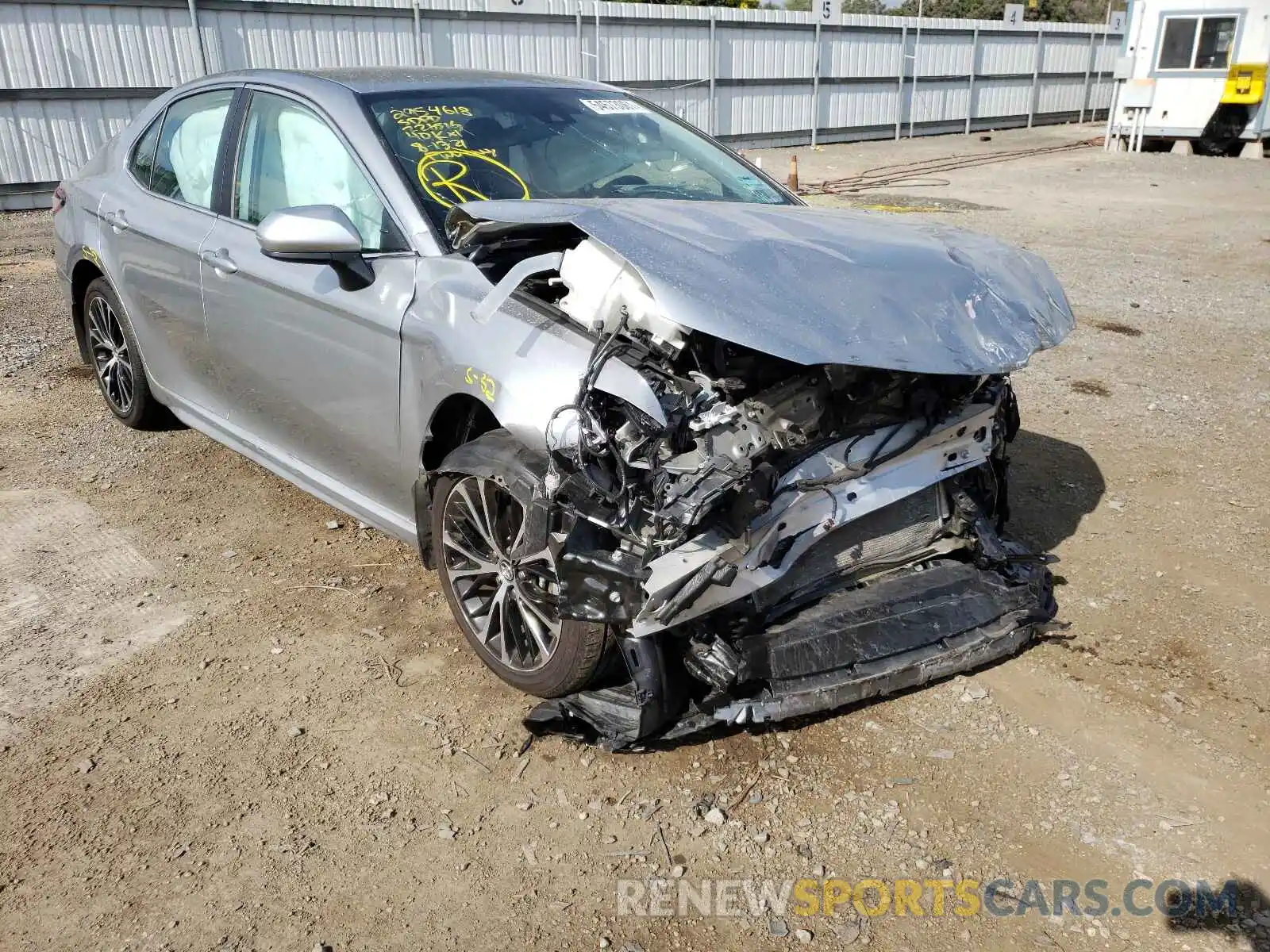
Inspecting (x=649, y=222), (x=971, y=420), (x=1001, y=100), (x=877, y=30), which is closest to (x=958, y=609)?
(x=971, y=420)

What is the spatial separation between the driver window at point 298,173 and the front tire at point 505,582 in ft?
3.05

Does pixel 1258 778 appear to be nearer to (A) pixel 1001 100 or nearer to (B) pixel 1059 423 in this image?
(B) pixel 1059 423

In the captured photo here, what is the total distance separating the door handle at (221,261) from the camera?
4070 mm

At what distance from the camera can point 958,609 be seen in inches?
131

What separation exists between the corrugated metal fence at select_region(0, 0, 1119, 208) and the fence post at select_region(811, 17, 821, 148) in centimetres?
4

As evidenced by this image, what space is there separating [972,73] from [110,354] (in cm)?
2531

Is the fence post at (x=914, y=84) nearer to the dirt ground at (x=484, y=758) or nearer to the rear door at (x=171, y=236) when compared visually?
the dirt ground at (x=484, y=758)

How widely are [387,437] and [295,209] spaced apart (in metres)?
0.81

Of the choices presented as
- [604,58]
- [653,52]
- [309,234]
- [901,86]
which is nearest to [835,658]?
[309,234]

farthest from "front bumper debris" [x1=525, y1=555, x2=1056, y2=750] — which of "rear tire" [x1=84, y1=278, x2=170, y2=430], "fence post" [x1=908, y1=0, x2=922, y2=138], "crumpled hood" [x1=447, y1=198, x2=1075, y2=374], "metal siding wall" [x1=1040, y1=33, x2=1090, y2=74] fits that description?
"metal siding wall" [x1=1040, y1=33, x2=1090, y2=74]

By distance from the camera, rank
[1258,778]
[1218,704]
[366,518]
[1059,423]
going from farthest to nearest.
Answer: [1059,423] → [366,518] → [1218,704] → [1258,778]

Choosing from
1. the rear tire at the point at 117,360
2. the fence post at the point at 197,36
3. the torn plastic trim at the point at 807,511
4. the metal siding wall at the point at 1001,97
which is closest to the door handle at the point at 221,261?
the rear tire at the point at 117,360

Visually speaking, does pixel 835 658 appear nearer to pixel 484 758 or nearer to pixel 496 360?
pixel 484 758

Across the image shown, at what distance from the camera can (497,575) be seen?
327 centimetres
